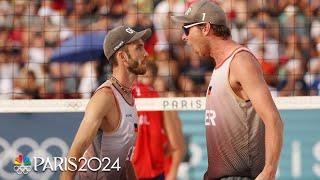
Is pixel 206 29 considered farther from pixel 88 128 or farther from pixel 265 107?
pixel 88 128

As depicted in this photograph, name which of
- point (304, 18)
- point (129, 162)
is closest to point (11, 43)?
point (304, 18)

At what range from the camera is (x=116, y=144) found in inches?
241

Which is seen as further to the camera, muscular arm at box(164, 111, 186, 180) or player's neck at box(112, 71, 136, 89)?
muscular arm at box(164, 111, 186, 180)

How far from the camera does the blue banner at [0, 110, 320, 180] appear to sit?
32.9 ft

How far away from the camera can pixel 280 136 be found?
5.09m

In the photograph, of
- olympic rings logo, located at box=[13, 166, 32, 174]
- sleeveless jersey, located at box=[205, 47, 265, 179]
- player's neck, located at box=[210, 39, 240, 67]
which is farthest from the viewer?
olympic rings logo, located at box=[13, 166, 32, 174]

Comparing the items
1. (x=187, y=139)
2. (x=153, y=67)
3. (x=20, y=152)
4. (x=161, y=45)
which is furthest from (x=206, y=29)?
(x=161, y=45)

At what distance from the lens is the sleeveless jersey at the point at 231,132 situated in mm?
5363

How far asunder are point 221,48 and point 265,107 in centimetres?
63

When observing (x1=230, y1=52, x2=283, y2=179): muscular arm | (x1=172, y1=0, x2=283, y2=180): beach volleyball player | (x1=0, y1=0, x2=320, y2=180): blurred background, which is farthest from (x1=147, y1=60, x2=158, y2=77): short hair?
(x1=230, y1=52, x2=283, y2=179): muscular arm

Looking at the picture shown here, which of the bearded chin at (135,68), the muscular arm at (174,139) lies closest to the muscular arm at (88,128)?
the bearded chin at (135,68)

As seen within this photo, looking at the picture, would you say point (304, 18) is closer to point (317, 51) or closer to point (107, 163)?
point (317, 51)

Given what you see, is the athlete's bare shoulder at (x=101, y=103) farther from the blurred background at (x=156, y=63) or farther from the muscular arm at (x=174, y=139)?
the blurred background at (x=156, y=63)

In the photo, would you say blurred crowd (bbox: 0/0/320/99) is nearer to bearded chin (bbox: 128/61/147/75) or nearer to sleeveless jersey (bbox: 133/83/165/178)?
sleeveless jersey (bbox: 133/83/165/178)
